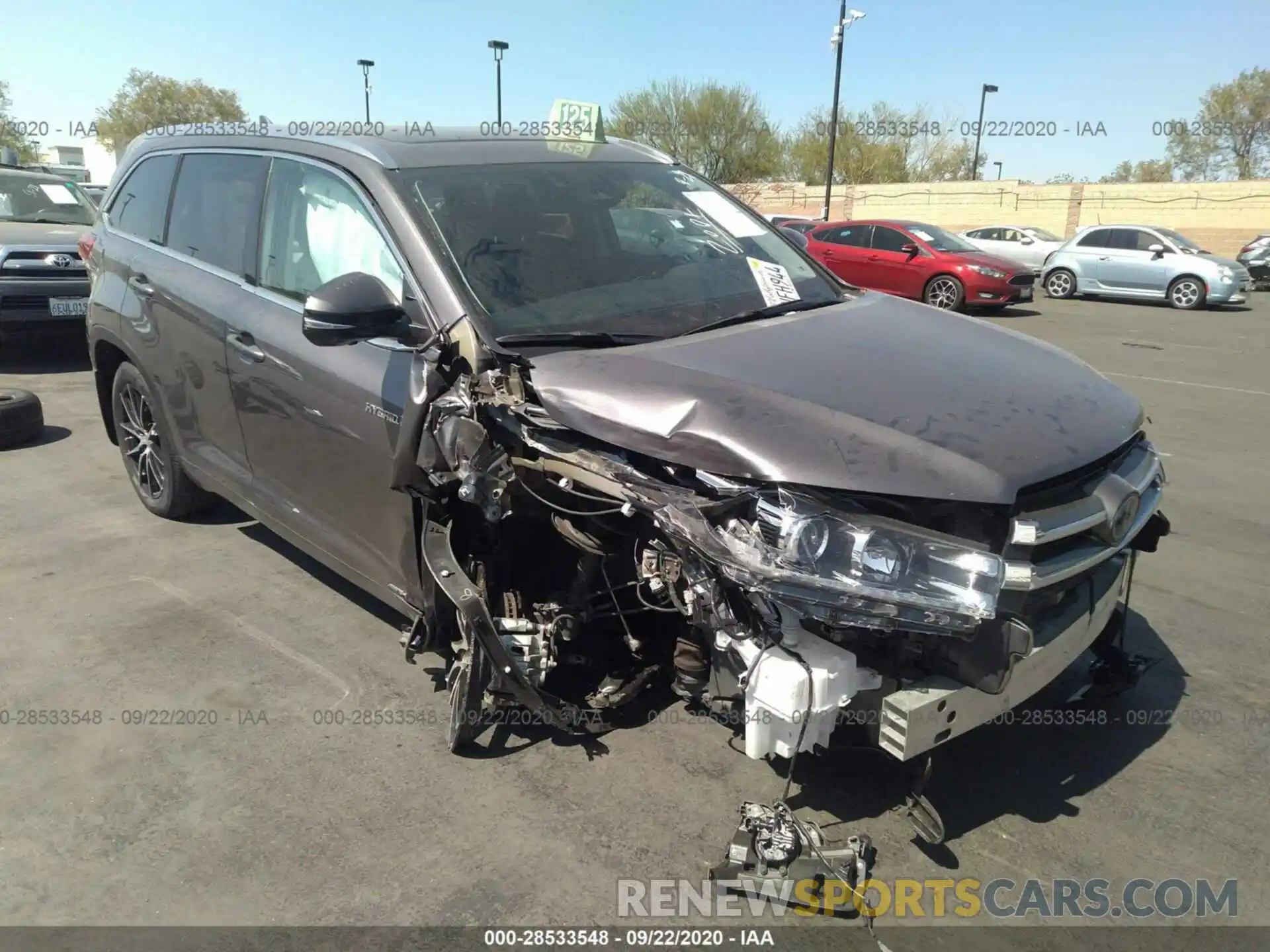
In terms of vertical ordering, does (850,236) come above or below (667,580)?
above

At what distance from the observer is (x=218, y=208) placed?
4316mm

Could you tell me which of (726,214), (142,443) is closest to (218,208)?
(142,443)

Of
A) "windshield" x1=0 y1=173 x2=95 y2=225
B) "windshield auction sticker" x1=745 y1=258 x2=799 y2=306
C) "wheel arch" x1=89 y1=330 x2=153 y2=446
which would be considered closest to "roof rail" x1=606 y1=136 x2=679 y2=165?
"windshield auction sticker" x1=745 y1=258 x2=799 y2=306

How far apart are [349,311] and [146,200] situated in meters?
2.93

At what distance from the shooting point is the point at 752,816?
2523 millimetres

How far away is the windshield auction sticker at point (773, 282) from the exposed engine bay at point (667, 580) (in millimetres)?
1182

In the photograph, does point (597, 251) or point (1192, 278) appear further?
point (1192, 278)

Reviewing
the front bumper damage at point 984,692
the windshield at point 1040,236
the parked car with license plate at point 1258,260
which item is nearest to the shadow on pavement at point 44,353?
the front bumper damage at point 984,692

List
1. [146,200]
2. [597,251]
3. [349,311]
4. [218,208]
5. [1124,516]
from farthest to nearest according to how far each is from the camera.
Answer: [146,200] < [218,208] < [597,251] < [349,311] < [1124,516]

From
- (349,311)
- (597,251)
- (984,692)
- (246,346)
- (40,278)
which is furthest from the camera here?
(40,278)

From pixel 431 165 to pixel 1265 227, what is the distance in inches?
1443

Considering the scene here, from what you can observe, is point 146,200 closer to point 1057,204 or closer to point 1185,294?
point 1185,294

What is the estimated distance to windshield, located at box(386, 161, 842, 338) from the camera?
10.3 ft

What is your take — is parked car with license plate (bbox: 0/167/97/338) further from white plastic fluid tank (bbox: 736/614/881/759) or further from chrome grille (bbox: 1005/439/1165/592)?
chrome grille (bbox: 1005/439/1165/592)
